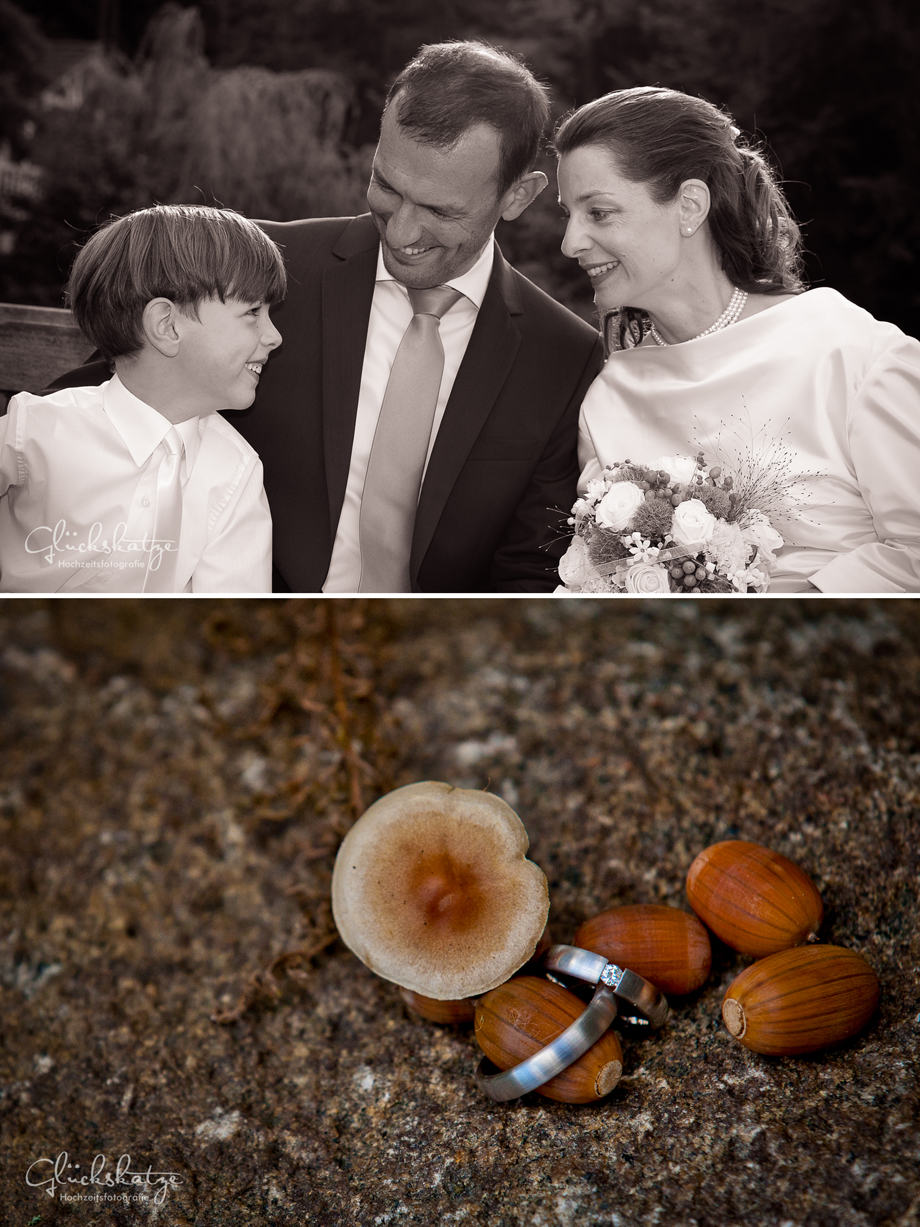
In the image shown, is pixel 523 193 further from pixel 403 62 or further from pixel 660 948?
pixel 660 948

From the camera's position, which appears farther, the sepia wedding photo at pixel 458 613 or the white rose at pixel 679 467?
the white rose at pixel 679 467

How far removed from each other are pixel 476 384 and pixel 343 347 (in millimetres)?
228

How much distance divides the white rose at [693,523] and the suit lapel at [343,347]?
546mm

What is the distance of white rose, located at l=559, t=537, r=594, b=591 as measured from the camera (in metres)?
1.49

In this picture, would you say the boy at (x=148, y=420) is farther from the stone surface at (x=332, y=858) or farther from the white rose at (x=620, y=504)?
the white rose at (x=620, y=504)

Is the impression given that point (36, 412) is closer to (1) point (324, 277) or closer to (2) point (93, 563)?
(2) point (93, 563)

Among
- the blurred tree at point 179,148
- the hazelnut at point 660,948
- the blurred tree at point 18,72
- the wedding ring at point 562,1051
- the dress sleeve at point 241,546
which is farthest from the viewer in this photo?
the blurred tree at point 18,72

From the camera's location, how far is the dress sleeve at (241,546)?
147 cm

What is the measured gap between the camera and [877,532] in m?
1.44

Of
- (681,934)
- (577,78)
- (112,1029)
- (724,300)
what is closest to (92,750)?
(112,1029)

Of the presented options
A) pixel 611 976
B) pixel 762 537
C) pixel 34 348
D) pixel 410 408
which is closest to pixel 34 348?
pixel 34 348

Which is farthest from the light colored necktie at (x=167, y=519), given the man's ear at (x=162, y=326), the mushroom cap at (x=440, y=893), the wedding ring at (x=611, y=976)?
the wedding ring at (x=611, y=976)

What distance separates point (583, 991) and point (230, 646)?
987 mm

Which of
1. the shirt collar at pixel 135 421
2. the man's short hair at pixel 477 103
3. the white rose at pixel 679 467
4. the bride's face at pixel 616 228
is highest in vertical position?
the man's short hair at pixel 477 103
